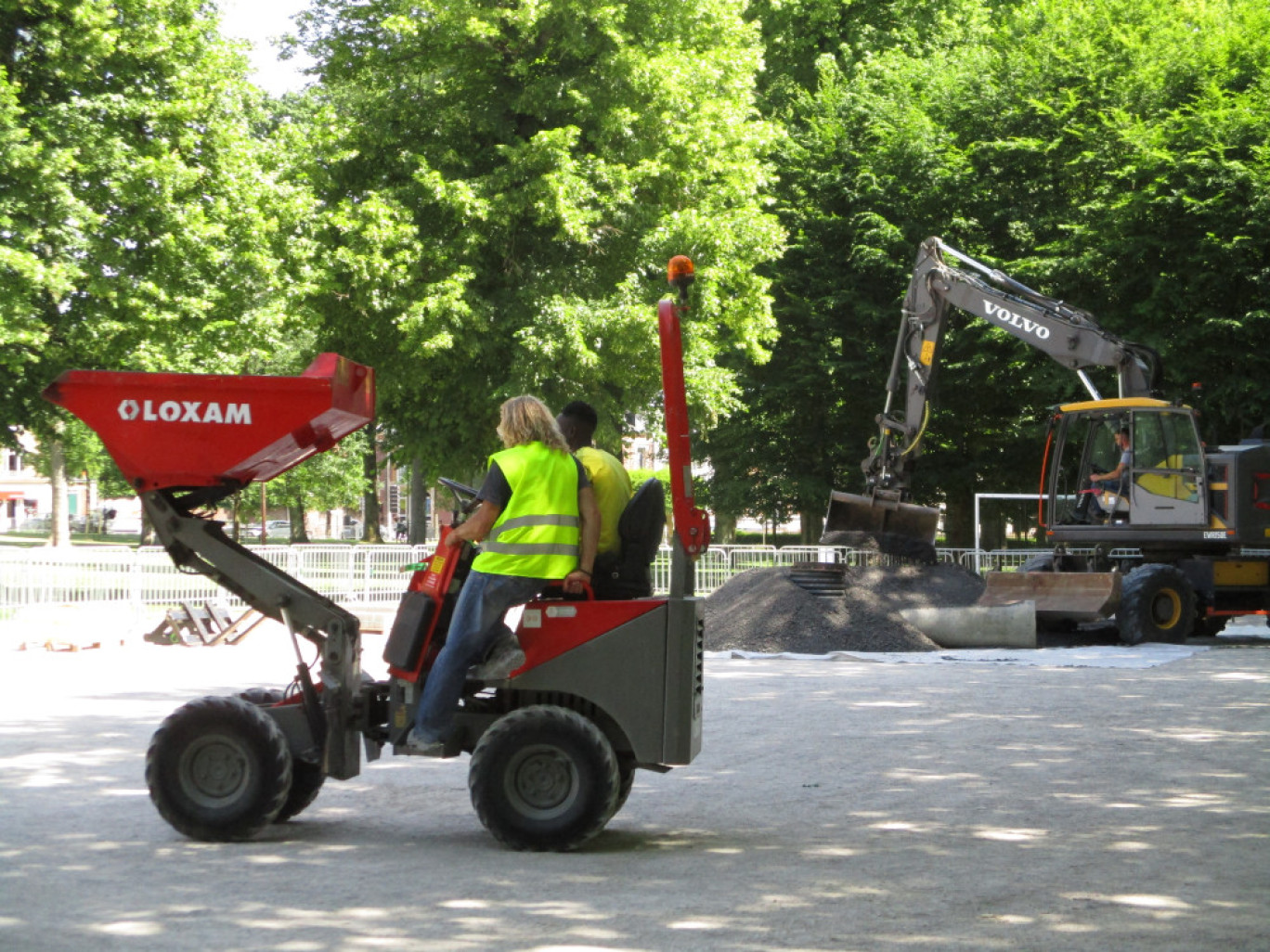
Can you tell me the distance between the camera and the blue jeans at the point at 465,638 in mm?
7164

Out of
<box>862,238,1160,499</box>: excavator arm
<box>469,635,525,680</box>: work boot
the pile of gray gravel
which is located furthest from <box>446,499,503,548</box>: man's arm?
<box>862,238,1160,499</box>: excavator arm

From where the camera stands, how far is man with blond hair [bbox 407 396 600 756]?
23.6 ft

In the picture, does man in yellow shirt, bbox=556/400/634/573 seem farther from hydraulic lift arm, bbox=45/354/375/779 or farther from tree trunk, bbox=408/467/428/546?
tree trunk, bbox=408/467/428/546

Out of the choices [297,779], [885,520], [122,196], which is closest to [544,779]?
[297,779]

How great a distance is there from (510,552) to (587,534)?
0.39 metres

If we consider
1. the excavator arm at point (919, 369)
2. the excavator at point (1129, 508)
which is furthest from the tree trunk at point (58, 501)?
the excavator at point (1129, 508)

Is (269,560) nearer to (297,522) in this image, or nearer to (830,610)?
(830,610)

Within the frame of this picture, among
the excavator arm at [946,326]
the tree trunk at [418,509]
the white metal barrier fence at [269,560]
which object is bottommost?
the white metal barrier fence at [269,560]

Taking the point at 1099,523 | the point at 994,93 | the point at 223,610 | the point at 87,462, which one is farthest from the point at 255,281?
the point at 87,462

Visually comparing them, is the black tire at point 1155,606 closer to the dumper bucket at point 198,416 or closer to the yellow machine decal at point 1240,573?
the yellow machine decal at point 1240,573

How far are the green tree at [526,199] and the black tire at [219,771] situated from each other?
21.3 meters

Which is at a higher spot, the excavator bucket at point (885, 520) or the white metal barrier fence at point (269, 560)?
the excavator bucket at point (885, 520)

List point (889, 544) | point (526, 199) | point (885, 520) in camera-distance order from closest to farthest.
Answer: point (889, 544) → point (885, 520) → point (526, 199)

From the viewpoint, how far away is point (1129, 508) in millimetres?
21031
